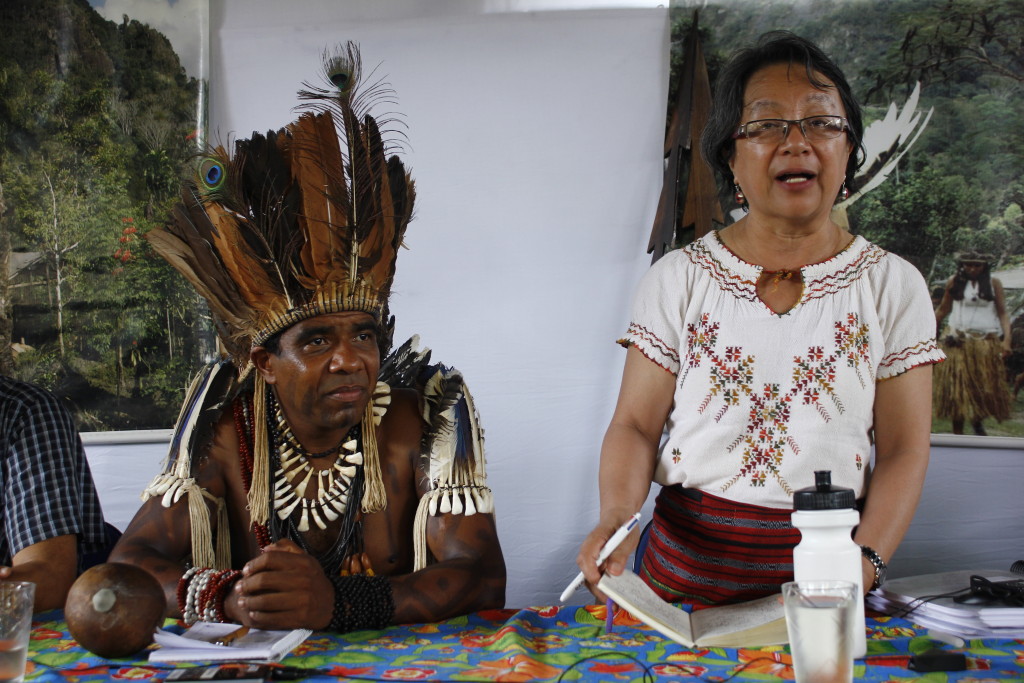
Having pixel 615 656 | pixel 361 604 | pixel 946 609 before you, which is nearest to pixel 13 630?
pixel 361 604

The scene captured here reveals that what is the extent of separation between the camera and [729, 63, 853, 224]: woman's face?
1938mm

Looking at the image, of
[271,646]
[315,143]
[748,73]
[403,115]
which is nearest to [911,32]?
[748,73]

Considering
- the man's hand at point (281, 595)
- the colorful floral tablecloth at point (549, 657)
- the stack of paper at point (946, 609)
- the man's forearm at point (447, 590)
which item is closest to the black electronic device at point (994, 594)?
the stack of paper at point (946, 609)

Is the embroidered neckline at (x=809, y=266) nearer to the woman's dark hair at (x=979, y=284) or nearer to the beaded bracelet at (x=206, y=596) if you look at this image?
the woman's dark hair at (x=979, y=284)

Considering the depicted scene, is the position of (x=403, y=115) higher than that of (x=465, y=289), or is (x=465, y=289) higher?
(x=403, y=115)

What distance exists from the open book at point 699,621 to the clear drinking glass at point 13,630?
87cm

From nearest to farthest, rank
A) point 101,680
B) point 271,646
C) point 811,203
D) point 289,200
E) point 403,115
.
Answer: point 101,680 → point 271,646 → point 811,203 → point 289,200 → point 403,115

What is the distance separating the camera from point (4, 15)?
9.50ft

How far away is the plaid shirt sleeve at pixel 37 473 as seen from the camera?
2189mm

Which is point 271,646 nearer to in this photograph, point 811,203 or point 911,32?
point 811,203

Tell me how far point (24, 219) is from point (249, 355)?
3.79 feet

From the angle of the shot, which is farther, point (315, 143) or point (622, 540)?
point (315, 143)

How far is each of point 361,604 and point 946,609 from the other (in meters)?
1.06

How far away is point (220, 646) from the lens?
61.9 inches
